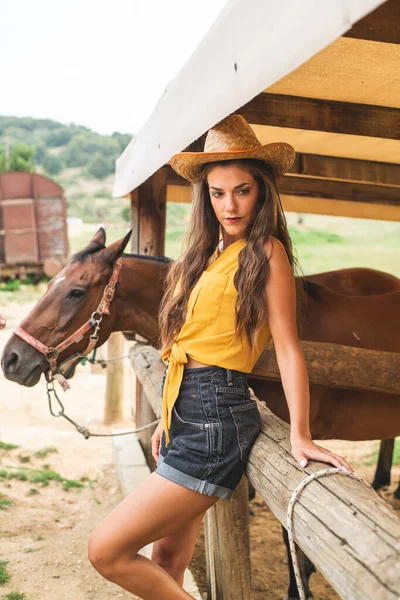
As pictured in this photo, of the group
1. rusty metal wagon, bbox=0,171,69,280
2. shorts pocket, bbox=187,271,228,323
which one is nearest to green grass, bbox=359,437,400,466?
shorts pocket, bbox=187,271,228,323

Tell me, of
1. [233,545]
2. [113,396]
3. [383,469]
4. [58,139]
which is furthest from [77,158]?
[233,545]

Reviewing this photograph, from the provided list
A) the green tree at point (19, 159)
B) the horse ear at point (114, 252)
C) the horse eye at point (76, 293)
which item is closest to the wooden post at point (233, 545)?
the horse eye at point (76, 293)

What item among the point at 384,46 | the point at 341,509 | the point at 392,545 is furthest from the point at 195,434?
the point at 384,46

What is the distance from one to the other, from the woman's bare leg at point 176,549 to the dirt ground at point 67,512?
45.8 inches

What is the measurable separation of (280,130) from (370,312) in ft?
4.11

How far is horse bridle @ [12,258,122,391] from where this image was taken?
3281mm

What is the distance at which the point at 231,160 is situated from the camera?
6.72 feet

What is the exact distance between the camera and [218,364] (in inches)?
76.0

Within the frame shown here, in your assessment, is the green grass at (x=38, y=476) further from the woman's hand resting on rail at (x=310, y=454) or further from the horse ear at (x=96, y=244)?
the woman's hand resting on rail at (x=310, y=454)

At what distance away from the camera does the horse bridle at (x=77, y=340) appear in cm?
328

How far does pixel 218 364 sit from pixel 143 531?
0.55 m

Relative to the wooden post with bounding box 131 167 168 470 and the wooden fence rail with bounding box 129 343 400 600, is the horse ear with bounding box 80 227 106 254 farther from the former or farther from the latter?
the wooden fence rail with bounding box 129 343 400 600

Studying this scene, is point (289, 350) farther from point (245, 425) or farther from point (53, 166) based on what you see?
point (53, 166)

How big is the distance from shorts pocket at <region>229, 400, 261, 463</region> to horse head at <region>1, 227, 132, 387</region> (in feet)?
5.13
